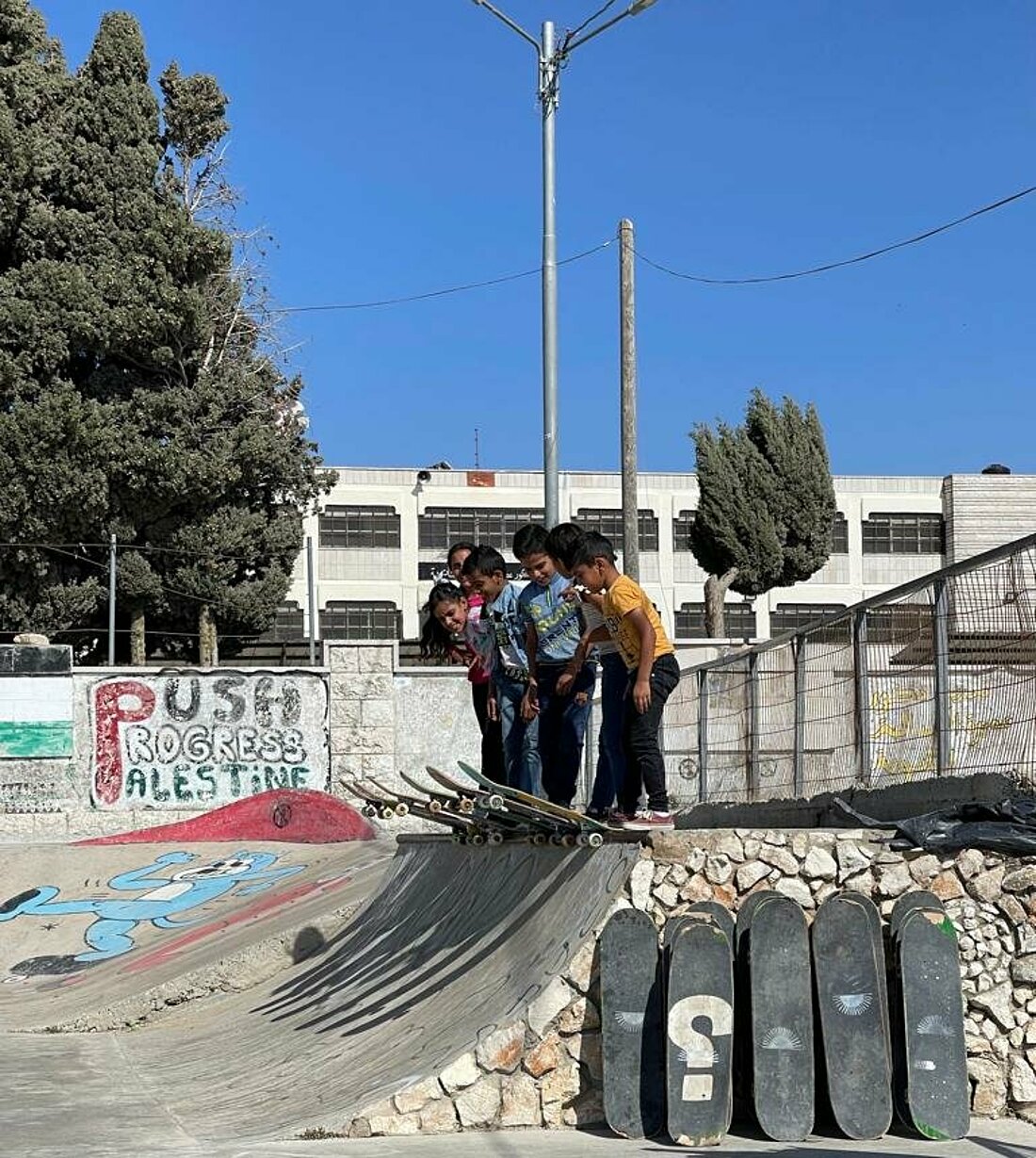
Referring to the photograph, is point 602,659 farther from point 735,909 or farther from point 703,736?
point 703,736

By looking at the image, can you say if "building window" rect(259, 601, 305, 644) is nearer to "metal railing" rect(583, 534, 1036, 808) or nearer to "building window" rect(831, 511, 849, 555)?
"building window" rect(831, 511, 849, 555)

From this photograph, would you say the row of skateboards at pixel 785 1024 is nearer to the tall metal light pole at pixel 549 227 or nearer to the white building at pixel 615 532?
the tall metal light pole at pixel 549 227

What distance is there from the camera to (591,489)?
62.5 metres

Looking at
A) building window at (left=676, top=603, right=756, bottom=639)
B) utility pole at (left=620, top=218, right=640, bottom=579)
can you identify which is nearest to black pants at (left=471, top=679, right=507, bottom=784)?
utility pole at (left=620, top=218, right=640, bottom=579)

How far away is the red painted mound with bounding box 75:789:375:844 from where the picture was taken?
2141 cm

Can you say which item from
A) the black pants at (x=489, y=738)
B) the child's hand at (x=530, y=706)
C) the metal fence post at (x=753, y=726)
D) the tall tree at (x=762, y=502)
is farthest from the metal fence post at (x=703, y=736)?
the tall tree at (x=762, y=502)

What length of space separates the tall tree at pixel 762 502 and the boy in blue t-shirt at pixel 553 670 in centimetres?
3864

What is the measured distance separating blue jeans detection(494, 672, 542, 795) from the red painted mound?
40.6 feet

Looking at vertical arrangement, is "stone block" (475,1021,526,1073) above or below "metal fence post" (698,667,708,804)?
below

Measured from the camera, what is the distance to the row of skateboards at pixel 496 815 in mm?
7145

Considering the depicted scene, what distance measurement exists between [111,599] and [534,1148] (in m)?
28.6

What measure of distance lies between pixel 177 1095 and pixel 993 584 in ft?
15.5

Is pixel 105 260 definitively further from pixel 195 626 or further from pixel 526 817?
pixel 526 817

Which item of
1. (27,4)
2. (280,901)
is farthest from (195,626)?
(280,901)
